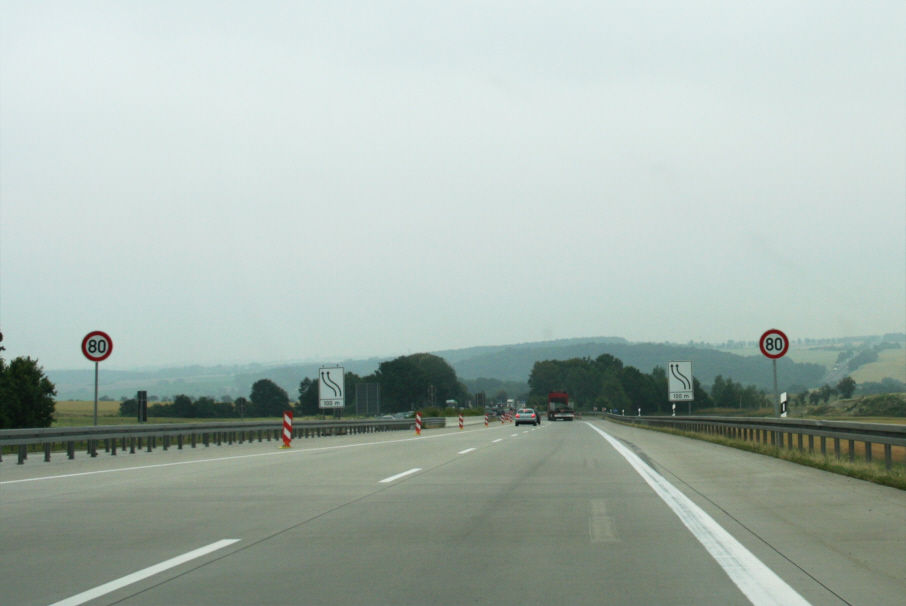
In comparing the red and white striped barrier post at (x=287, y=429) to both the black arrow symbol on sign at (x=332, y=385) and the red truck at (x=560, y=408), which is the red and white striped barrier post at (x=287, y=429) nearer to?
the black arrow symbol on sign at (x=332, y=385)

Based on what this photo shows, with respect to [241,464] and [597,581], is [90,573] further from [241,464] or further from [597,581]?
[241,464]

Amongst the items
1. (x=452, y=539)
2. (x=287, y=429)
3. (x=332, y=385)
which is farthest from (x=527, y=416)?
(x=452, y=539)

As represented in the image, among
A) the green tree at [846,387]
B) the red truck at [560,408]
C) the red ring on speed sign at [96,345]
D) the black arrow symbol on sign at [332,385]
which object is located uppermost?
the red ring on speed sign at [96,345]

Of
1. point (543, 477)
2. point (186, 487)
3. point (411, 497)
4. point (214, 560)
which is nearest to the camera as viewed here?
point (214, 560)

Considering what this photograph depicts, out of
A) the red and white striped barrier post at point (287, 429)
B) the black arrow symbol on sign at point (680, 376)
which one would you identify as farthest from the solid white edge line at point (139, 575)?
the black arrow symbol on sign at point (680, 376)

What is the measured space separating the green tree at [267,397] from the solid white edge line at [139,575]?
163 meters

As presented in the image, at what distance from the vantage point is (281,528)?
8.93 meters

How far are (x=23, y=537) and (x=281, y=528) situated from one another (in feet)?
7.84

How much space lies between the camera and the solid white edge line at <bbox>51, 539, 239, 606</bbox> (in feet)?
19.2

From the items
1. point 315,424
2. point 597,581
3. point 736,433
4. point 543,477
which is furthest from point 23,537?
point 315,424

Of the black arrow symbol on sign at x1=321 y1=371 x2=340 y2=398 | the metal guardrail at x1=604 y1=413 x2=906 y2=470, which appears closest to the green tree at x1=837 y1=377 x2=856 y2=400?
the metal guardrail at x1=604 y1=413 x2=906 y2=470

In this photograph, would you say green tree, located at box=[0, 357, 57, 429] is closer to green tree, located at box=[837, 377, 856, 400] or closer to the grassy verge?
the grassy verge

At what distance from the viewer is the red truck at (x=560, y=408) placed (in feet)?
336

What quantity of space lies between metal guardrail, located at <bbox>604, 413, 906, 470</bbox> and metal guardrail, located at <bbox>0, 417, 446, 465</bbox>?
51.9 feet
